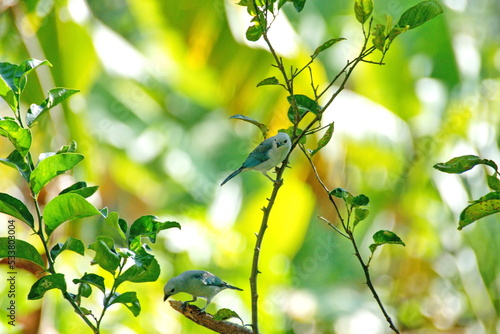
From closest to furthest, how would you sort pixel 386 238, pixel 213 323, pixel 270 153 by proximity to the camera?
pixel 386 238, pixel 213 323, pixel 270 153

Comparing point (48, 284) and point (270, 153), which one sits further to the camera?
point (270, 153)

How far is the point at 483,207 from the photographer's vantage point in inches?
35.4

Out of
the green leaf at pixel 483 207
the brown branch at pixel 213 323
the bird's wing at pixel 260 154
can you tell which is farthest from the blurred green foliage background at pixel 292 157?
the green leaf at pixel 483 207

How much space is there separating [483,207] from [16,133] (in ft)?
2.25

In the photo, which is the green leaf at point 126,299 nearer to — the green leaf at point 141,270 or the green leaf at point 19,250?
the green leaf at point 141,270

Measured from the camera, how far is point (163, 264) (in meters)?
3.50

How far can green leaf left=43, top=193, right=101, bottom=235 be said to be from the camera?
2.86ft

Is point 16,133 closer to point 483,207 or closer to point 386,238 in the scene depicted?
point 386,238

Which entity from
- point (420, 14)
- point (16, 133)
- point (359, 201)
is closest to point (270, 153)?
point (359, 201)

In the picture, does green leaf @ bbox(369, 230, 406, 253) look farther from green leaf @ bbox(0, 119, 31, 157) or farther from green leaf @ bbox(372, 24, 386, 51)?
green leaf @ bbox(0, 119, 31, 157)

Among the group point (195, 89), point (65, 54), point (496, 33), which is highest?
point (496, 33)

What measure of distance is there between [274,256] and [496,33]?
2.99 metres

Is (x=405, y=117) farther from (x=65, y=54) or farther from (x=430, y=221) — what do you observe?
(x=65, y=54)

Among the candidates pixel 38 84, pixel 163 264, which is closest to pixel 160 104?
pixel 163 264
